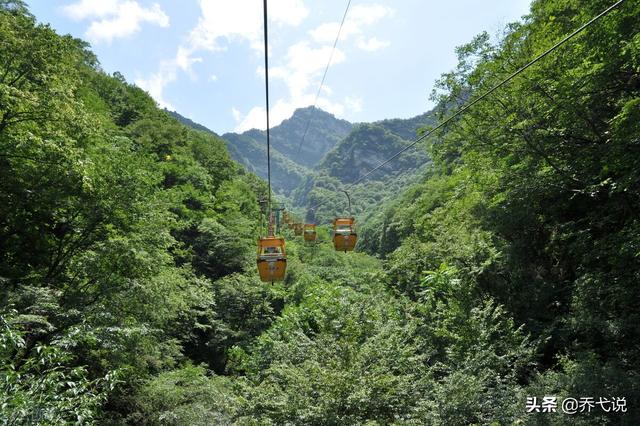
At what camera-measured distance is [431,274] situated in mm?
14234

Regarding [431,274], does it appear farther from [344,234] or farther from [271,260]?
[271,260]

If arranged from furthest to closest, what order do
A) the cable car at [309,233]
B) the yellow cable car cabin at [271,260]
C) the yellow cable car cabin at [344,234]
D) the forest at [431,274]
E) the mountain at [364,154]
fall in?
the mountain at [364,154] → the cable car at [309,233] → the yellow cable car cabin at [344,234] → the yellow cable car cabin at [271,260] → the forest at [431,274]

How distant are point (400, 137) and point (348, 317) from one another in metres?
183

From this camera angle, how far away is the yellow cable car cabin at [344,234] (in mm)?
12117

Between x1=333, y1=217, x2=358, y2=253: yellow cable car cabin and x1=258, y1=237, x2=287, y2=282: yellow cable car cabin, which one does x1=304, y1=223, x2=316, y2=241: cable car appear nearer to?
x1=333, y1=217, x2=358, y2=253: yellow cable car cabin

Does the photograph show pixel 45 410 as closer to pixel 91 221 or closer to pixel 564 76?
pixel 91 221

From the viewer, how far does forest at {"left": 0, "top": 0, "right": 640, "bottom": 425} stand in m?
7.91

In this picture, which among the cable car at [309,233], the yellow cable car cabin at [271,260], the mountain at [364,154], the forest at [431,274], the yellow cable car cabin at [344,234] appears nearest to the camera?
the forest at [431,274]

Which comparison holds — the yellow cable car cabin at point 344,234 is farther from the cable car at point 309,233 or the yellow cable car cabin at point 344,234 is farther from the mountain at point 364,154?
the mountain at point 364,154

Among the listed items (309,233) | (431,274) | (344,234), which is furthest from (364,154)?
(344,234)

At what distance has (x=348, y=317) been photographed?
11391 millimetres

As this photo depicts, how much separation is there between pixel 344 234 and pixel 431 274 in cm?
394

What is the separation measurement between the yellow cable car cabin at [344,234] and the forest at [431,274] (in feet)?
5.78

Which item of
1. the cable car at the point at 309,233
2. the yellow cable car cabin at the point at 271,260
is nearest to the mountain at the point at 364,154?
the cable car at the point at 309,233
